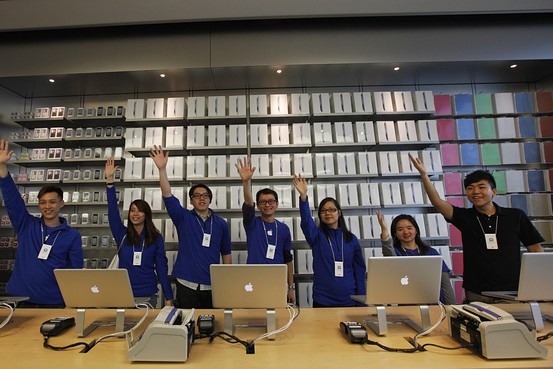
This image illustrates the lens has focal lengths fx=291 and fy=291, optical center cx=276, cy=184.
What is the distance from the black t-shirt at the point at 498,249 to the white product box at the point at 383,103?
1.82m

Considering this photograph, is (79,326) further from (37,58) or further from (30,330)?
(37,58)

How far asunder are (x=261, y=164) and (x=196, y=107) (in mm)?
1066

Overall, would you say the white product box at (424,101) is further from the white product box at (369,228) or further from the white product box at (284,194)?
the white product box at (284,194)

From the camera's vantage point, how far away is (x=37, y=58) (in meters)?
3.52

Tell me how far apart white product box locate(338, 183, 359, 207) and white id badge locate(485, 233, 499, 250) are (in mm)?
1498

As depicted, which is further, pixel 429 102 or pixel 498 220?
pixel 429 102

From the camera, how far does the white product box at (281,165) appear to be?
3.41m

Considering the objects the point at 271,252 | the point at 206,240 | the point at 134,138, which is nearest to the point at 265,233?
the point at 271,252

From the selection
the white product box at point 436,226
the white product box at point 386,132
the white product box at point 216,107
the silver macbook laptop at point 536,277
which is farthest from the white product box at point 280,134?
the silver macbook laptop at point 536,277

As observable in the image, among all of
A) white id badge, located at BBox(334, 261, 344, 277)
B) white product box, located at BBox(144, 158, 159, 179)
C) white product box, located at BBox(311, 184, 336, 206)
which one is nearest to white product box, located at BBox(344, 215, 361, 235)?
white product box, located at BBox(311, 184, 336, 206)

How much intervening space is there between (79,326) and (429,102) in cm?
392

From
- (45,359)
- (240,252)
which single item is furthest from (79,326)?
(240,252)

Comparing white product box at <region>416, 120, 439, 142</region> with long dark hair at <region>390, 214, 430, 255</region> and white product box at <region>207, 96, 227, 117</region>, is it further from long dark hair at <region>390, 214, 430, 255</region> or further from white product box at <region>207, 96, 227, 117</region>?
white product box at <region>207, 96, 227, 117</region>

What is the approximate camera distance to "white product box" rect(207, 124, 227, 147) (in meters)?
3.48
